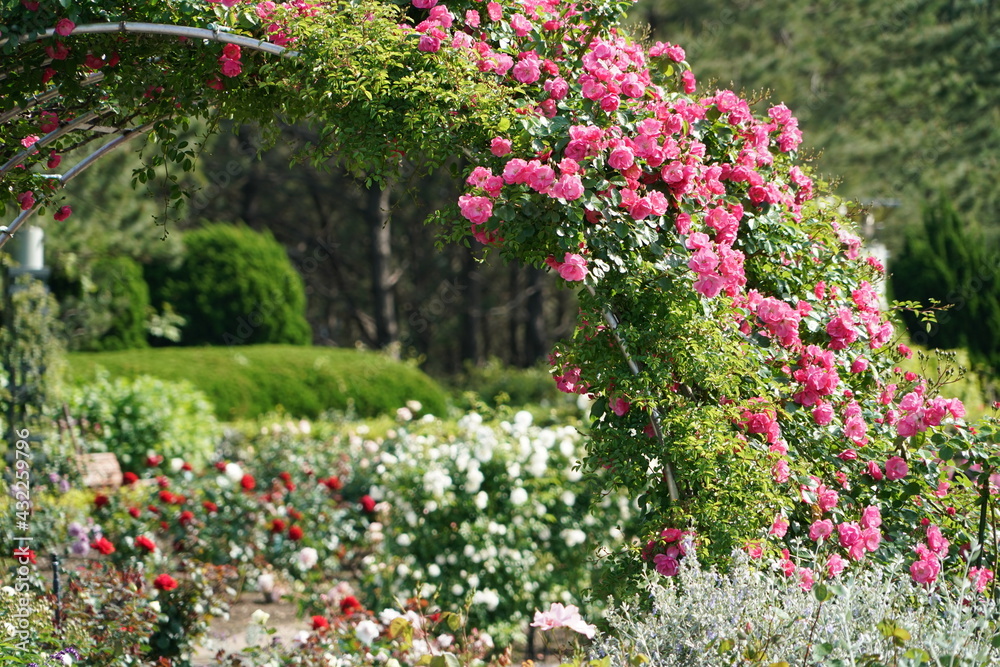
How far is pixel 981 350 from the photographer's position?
10383mm

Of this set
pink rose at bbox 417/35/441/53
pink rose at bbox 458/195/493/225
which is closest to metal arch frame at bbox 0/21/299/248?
pink rose at bbox 417/35/441/53

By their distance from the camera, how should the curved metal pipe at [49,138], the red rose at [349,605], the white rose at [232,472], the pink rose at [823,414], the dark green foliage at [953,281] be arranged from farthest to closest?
the dark green foliage at [953,281]
the white rose at [232,472]
the red rose at [349,605]
the curved metal pipe at [49,138]
the pink rose at [823,414]

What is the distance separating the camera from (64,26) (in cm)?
255

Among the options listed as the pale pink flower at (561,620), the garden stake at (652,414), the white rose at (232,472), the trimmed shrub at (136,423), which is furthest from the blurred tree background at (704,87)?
the pale pink flower at (561,620)

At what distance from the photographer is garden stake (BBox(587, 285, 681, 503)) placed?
106 inches

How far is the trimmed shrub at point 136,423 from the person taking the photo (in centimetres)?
632

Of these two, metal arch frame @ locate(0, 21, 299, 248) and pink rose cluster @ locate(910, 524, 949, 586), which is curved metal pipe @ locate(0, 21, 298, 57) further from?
pink rose cluster @ locate(910, 524, 949, 586)

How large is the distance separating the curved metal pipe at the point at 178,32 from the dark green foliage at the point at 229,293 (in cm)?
918

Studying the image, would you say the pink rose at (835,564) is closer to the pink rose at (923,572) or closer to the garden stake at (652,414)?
the pink rose at (923,572)

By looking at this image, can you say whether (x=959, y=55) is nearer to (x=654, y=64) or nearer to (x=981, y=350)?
(x=981, y=350)

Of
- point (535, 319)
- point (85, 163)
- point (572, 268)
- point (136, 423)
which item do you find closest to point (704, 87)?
point (136, 423)

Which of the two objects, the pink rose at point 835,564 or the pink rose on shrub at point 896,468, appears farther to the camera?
the pink rose on shrub at point 896,468

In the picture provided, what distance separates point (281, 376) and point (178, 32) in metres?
6.71

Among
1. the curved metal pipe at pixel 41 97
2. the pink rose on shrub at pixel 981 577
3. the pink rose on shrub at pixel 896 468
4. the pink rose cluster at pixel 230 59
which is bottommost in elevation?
the pink rose on shrub at pixel 981 577
